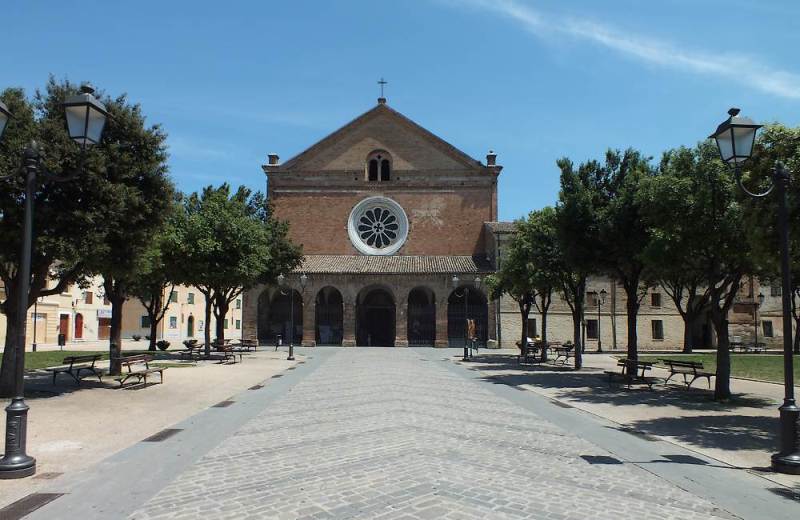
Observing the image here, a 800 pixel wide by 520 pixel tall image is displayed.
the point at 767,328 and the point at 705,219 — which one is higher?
the point at 705,219

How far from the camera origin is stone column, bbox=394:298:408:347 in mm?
44500

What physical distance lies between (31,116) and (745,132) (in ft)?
46.0

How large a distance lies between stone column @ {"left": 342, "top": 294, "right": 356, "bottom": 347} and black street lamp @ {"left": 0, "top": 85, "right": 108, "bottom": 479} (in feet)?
118

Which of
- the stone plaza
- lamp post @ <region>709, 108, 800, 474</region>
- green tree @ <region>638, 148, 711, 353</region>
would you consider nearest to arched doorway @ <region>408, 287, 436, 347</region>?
green tree @ <region>638, 148, 711, 353</region>

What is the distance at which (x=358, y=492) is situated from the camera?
632 centimetres

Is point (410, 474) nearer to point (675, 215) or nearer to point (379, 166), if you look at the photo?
point (675, 215)

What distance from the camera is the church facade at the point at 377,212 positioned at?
47312mm

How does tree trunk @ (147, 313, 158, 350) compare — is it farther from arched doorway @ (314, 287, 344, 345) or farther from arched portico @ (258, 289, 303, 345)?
arched doorway @ (314, 287, 344, 345)

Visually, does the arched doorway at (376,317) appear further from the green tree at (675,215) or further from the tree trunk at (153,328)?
the green tree at (675,215)

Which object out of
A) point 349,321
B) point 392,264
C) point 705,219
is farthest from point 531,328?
point 705,219

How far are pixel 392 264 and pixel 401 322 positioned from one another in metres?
4.57

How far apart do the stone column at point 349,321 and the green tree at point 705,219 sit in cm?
3119

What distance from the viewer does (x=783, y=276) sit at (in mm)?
8164

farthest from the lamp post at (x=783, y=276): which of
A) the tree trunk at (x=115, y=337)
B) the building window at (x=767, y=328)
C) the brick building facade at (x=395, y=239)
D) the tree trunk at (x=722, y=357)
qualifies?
the building window at (x=767, y=328)
